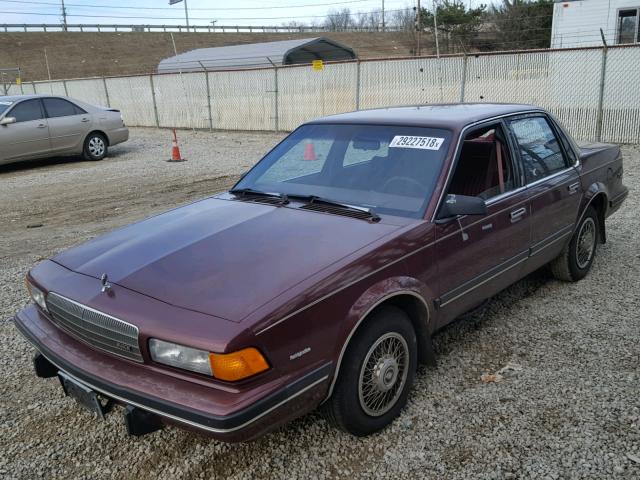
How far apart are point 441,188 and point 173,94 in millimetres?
20936

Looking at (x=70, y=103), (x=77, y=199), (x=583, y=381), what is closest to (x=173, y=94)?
(x=70, y=103)

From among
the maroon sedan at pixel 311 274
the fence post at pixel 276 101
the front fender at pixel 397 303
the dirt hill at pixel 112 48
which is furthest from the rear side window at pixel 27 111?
the dirt hill at pixel 112 48

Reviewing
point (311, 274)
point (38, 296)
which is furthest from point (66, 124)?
point (311, 274)

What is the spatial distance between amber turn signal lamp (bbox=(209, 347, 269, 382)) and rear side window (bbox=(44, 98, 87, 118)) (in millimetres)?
12172

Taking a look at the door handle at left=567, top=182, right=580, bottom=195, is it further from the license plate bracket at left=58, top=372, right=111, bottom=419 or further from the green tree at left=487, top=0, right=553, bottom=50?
the green tree at left=487, top=0, right=553, bottom=50

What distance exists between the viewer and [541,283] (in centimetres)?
506

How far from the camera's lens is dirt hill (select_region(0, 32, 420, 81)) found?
52219 millimetres

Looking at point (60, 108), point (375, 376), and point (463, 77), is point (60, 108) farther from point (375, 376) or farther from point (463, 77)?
point (375, 376)

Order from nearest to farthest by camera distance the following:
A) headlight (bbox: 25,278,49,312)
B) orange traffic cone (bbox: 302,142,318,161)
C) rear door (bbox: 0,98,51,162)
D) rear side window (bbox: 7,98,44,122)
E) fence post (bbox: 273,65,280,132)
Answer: headlight (bbox: 25,278,49,312), orange traffic cone (bbox: 302,142,318,161), rear door (bbox: 0,98,51,162), rear side window (bbox: 7,98,44,122), fence post (bbox: 273,65,280,132)

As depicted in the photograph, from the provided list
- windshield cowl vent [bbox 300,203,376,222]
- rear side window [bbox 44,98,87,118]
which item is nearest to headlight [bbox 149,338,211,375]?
windshield cowl vent [bbox 300,203,376,222]

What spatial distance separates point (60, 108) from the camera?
12.8 m

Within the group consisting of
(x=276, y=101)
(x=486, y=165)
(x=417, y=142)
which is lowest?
(x=276, y=101)

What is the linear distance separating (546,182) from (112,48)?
62273mm

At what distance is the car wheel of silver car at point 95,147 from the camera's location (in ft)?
44.4
